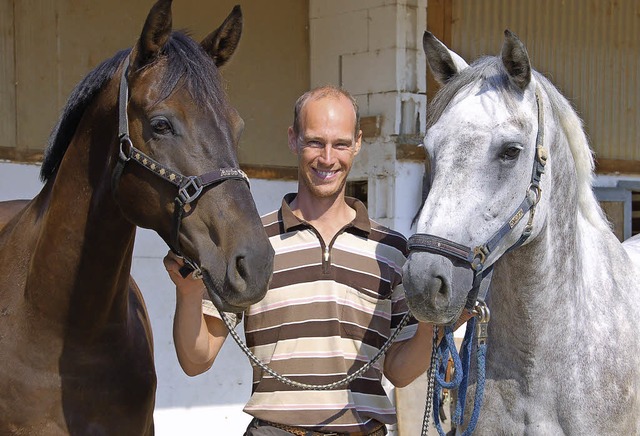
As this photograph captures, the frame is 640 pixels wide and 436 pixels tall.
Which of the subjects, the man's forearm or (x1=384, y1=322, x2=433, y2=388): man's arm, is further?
(x1=384, y1=322, x2=433, y2=388): man's arm

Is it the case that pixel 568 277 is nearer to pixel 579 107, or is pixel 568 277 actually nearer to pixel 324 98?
pixel 324 98

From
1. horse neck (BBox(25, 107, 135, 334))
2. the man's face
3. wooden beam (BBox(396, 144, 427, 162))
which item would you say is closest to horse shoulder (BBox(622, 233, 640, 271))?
the man's face

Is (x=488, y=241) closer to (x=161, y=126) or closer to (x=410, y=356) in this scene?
(x=410, y=356)

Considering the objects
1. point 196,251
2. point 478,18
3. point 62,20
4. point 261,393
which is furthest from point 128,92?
point 478,18

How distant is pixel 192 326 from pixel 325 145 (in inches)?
24.0

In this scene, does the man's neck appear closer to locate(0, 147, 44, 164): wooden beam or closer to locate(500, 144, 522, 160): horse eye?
locate(500, 144, 522, 160): horse eye

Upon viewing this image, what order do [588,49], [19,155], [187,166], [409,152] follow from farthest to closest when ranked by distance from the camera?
[588,49]
[409,152]
[19,155]
[187,166]

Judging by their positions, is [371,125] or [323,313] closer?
[323,313]

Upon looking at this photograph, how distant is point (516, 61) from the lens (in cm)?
252

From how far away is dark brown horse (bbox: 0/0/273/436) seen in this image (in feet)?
7.47

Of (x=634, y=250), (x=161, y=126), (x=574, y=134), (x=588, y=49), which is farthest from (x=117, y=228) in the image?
(x=588, y=49)

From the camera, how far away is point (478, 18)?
19.8ft

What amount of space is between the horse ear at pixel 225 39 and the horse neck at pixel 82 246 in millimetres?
378

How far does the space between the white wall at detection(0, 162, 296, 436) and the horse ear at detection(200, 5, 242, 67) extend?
2587mm
